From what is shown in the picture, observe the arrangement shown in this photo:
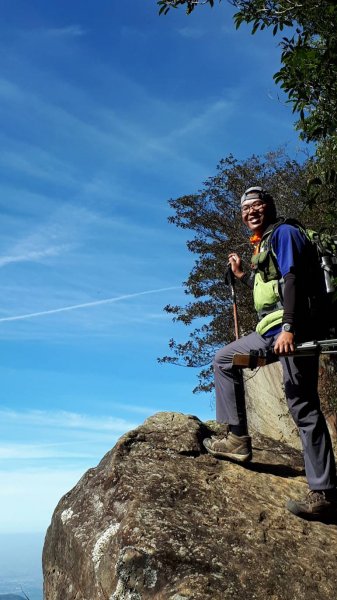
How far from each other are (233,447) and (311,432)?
142 cm

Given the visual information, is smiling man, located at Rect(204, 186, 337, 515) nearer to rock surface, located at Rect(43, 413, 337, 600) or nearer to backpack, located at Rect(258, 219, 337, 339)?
backpack, located at Rect(258, 219, 337, 339)

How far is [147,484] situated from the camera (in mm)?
6945

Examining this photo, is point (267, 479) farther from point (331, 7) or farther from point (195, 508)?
point (331, 7)

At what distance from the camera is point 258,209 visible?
280 inches

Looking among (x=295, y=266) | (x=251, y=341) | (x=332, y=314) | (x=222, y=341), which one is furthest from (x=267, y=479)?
(x=222, y=341)

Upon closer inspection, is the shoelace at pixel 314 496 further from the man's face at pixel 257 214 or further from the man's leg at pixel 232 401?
the man's face at pixel 257 214

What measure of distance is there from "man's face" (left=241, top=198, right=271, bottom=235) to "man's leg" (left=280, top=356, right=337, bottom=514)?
5.10 feet

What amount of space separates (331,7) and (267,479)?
525cm

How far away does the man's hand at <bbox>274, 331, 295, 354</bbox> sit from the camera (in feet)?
20.5

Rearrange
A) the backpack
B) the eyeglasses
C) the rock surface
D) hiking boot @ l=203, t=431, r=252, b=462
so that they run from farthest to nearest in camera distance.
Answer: hiking boot @ l=203, t=431, r=252, b=462, the eyeglasses, the backpack, the rock surface

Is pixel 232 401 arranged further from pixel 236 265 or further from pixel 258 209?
pixel 258 209

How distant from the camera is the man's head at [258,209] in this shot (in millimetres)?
7102

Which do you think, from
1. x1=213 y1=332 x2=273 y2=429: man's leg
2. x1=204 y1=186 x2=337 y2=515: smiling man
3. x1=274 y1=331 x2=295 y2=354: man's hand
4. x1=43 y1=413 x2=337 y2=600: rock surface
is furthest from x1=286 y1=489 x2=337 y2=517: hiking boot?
x1=274 y1=331 x2=295 y2=354: man's hand

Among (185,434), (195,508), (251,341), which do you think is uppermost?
(251,341)
